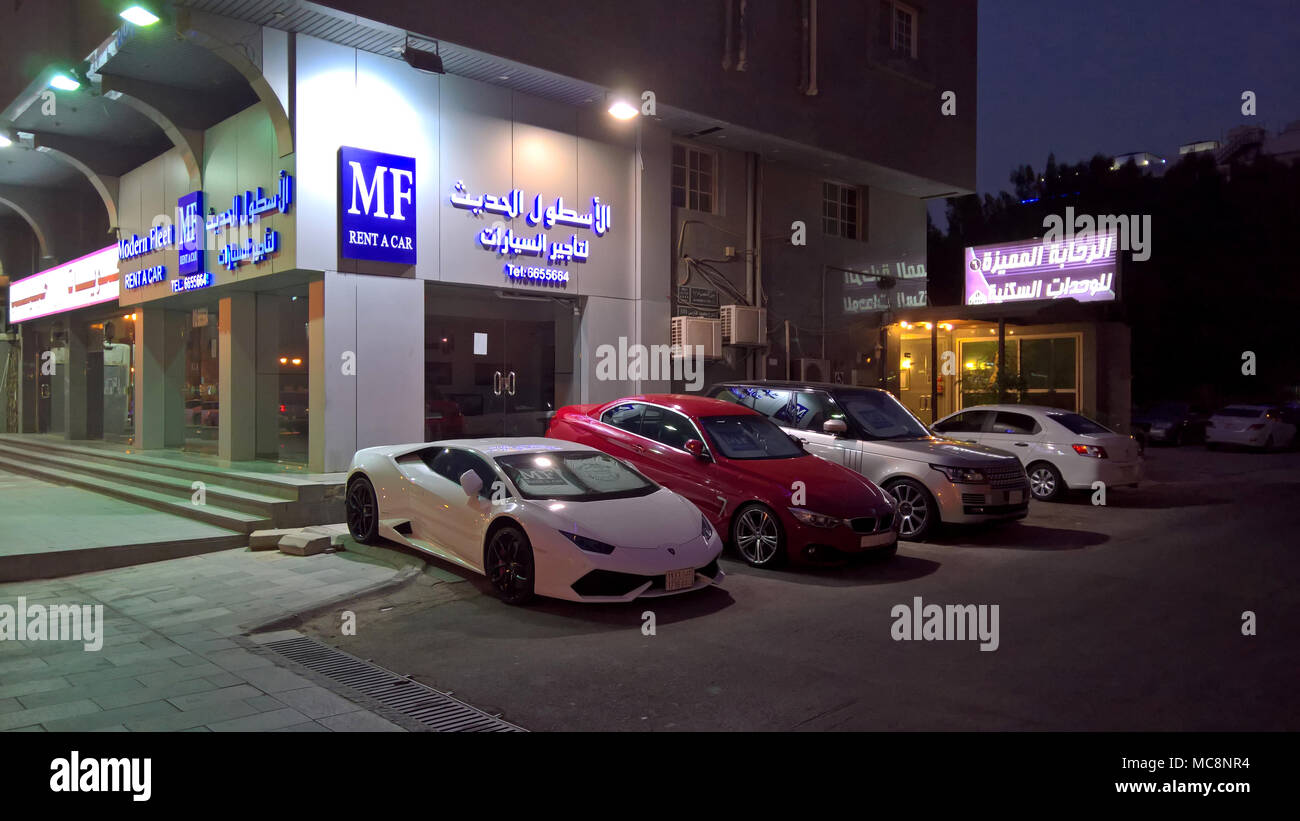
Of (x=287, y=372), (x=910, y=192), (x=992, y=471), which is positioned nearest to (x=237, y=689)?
(x=992, y=471)

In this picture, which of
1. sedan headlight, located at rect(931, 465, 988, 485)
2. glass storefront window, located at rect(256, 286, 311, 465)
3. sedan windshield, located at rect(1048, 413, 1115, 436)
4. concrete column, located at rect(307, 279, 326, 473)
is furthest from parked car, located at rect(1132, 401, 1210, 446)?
concrete column, located at rect(307, 279, 326, 473)

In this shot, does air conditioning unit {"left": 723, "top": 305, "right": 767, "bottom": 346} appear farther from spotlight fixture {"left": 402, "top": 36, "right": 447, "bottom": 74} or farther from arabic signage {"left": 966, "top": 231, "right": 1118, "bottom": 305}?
arabic signage {"left": 966, "top": 231, "right": 1118, "bottom": 305}

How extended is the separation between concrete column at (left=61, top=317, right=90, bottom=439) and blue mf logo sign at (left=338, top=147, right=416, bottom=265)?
12.9 metres

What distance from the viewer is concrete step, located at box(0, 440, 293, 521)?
10570 mm

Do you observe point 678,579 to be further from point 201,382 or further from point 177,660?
point 201,382

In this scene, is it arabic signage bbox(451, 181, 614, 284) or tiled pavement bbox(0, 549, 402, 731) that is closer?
tiled pavement bbox(0, 549, 402, 731)

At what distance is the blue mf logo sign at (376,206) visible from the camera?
12.2 metres

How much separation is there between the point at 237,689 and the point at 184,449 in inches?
545

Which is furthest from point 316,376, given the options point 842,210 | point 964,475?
point 842,210

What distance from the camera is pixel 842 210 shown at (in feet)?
67.9

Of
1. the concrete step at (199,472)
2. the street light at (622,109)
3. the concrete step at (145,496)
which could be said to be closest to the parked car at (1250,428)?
the street light at (622,109)

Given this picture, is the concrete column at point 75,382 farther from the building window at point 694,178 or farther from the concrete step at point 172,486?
the building window at point 694,178

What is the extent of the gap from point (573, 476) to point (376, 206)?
6.66m

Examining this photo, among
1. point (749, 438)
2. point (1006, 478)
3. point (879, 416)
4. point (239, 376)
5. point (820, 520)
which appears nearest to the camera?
point (820, 520)
